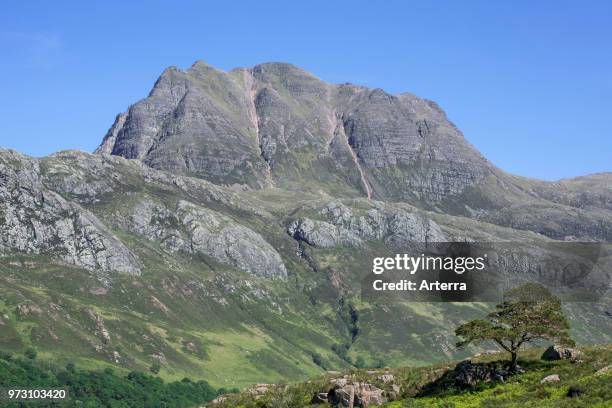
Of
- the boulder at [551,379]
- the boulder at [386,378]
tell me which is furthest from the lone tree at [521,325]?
the boulder at [386,378]

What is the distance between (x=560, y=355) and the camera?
77188 millimetres

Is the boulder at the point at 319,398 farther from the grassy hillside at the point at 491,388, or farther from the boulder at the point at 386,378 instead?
the boulder at the point at 386,378

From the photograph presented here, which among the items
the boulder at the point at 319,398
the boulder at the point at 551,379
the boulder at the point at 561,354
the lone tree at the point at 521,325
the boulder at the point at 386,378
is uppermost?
the lone tree at the point at 521,325

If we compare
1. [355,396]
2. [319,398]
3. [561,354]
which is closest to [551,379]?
[561,354]

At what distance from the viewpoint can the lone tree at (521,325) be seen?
75.6 meters

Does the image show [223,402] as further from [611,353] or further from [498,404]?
[611,353]

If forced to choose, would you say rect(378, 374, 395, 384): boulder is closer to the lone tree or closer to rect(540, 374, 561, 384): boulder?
the lone tree

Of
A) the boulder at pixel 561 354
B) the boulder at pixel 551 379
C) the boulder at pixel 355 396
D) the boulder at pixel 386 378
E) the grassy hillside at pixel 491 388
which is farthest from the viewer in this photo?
A: the boulder at pixel 386 378

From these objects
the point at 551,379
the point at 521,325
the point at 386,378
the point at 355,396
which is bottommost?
the point at 355,396

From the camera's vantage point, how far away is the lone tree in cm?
7562

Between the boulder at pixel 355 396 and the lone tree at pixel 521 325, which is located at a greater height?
the lone tree at pixel 521 325

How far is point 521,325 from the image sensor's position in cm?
7625

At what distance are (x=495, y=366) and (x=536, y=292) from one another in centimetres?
1198

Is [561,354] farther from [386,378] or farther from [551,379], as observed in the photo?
[386,378]
